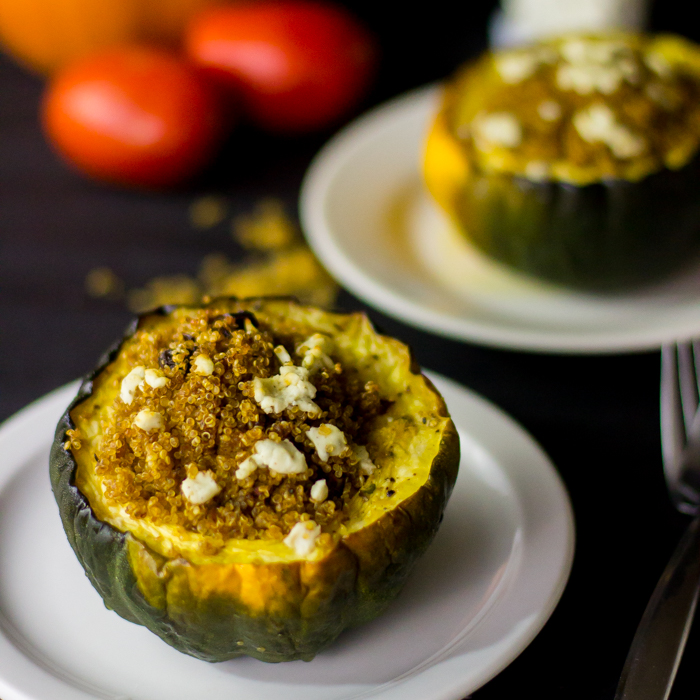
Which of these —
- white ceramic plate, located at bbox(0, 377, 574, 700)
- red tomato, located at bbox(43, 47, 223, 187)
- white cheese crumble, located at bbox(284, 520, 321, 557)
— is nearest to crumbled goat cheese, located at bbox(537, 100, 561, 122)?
white ceramic plate, located at bbox(0, 377, 574, 700)

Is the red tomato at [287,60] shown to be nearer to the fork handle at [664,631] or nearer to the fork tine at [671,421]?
the fork tine at [671,421]

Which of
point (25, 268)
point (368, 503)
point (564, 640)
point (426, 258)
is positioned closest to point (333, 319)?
point (368, 503)

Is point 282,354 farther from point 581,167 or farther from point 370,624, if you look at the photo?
point 581,167

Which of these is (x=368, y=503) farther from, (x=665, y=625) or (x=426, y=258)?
(x=426, y=258)

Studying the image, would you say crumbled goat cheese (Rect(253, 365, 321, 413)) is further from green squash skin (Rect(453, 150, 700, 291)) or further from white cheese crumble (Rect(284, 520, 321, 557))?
green squash skin (Rect(453, 150, 700, 291))

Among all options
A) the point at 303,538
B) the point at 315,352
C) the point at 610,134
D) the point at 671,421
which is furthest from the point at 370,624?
the point at 610,134
